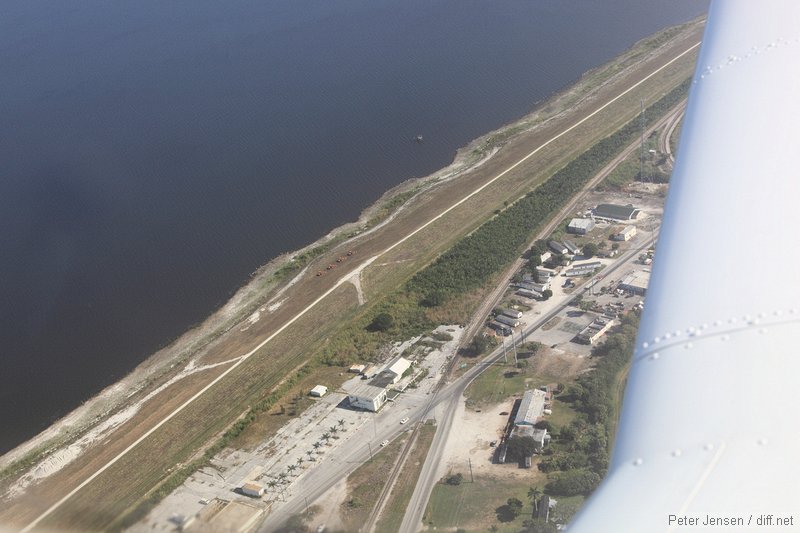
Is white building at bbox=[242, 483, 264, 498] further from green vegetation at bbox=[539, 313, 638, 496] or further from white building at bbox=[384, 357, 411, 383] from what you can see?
green vegetation at bbox=[539, 313, 638, 496]

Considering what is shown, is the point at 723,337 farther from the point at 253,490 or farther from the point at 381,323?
the point at 381,323

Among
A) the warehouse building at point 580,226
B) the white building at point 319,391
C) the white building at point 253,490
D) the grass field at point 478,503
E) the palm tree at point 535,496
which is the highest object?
the warehouse building at point 580,226

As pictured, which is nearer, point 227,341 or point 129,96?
point 227,341

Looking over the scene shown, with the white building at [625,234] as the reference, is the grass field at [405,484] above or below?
below

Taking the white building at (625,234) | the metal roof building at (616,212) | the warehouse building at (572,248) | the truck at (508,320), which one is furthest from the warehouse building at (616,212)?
the truck at (508,320)

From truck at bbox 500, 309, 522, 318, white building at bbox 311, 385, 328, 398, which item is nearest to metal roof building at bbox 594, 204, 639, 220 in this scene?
truck at bbox 500, 309, 522, 318

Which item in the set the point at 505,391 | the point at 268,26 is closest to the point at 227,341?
the point at 505,391

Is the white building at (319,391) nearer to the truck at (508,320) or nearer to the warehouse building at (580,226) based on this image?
the truck at (508,320)

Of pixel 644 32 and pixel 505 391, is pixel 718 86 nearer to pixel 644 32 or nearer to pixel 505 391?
pixel 505 391
